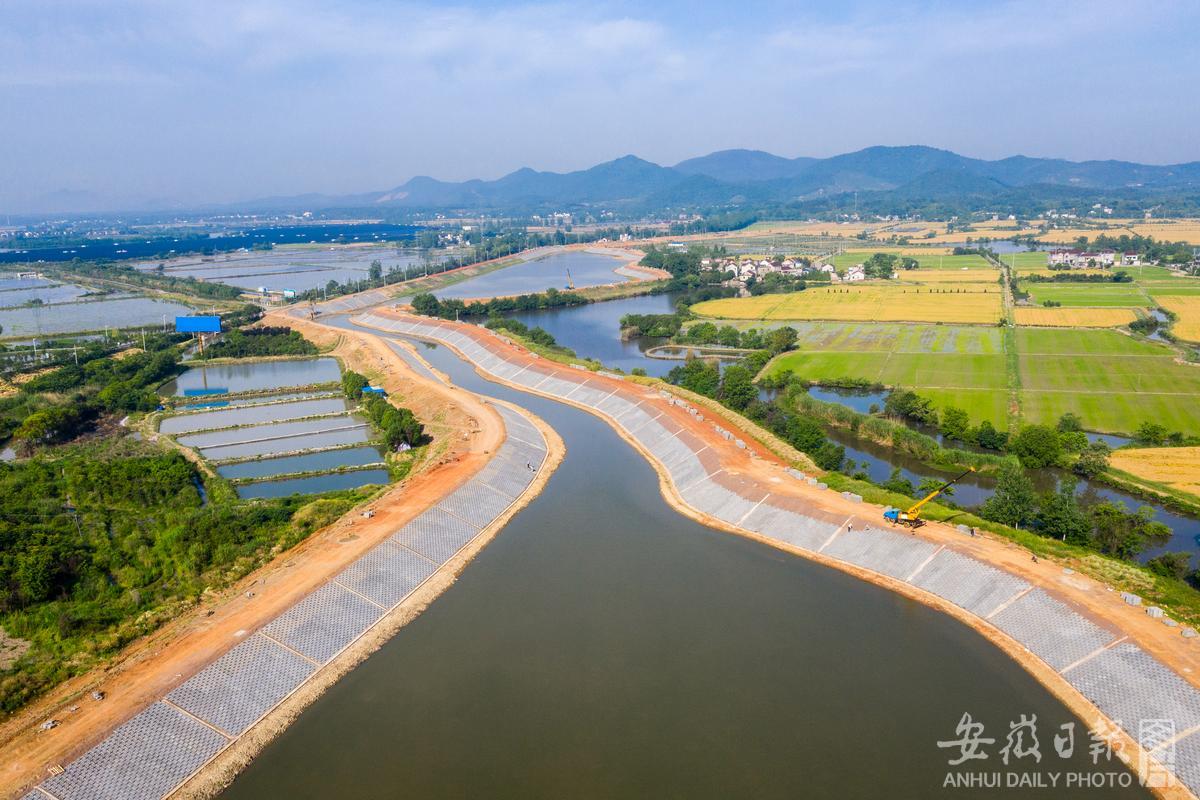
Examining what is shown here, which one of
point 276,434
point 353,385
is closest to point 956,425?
point 353,385

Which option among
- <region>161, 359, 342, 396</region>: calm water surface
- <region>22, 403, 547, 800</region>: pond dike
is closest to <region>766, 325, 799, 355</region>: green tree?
<region>161, 359, 342, 396</region>: calm water surface

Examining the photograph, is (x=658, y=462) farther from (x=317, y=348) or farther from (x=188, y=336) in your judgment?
(x=188, y=336)

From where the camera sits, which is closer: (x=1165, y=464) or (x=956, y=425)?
(x=1165, y=464)

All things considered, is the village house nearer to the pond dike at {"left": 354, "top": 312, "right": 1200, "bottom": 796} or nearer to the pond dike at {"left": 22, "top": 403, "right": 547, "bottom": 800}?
the pond dike at {"left": 354, "top": 312, "right": 1200, "bottom": 796}

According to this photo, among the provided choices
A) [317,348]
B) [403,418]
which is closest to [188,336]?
[317,348]

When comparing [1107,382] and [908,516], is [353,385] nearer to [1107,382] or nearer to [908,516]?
[908,516]

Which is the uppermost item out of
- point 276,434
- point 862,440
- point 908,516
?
point 908,516

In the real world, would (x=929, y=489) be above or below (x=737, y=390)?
below

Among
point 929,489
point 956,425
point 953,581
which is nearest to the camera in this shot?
point 953,581
